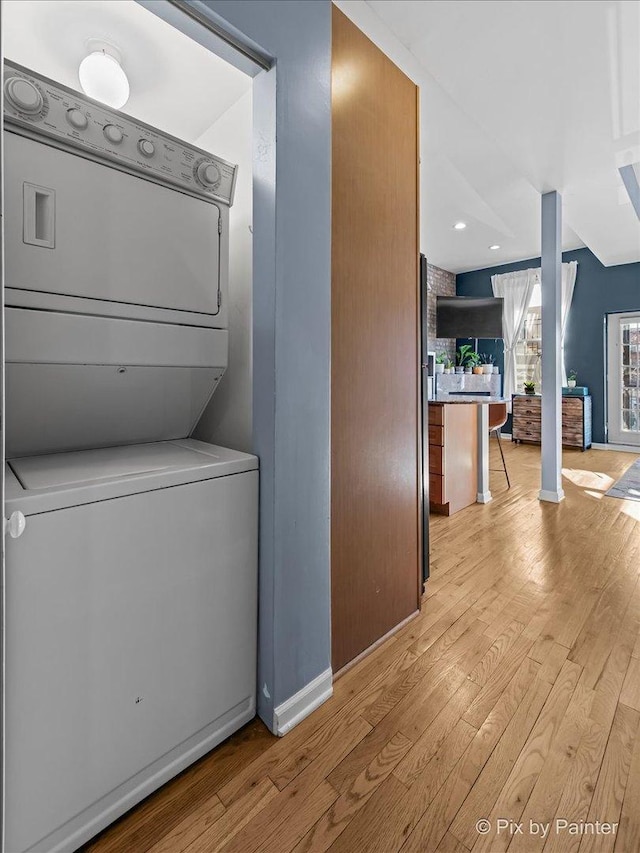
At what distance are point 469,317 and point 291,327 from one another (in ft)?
16.5

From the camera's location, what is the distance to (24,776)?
0.84m

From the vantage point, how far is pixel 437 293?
24.1 feet

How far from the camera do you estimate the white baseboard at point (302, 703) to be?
1267 mm

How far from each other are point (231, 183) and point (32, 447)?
100 cm

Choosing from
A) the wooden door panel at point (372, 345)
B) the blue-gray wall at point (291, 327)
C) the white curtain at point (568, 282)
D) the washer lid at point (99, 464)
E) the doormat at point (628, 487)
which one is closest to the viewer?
the washer lid at point (99, 464)

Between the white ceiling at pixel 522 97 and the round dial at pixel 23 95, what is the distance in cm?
151

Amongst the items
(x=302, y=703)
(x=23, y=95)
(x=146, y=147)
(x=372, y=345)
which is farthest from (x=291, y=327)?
(x=302, y=703)

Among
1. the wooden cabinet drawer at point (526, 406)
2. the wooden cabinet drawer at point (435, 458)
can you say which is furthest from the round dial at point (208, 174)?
the wooden cabinet drawer at point (526, 406)

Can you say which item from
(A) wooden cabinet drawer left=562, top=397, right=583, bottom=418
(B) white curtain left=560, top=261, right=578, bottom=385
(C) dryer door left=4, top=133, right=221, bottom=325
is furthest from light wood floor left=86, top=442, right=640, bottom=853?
(B) white curtain left=560, top=261, right=578, bottom=385

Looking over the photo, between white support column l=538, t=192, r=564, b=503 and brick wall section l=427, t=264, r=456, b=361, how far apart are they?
3100mm

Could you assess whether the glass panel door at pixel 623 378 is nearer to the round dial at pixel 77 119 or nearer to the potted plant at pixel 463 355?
the potted plant at pixel 463 355

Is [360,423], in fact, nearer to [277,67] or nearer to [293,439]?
[293,439]

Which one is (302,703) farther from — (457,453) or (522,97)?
(522,97)

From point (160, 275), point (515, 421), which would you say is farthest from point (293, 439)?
point (515, 421)
